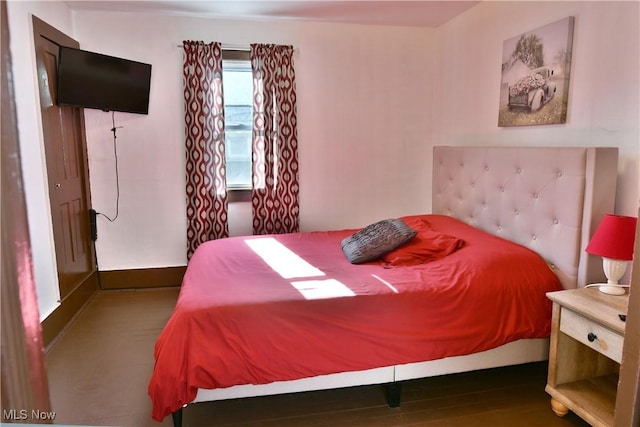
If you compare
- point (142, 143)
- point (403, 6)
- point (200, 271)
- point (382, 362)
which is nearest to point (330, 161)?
point (403, 6)

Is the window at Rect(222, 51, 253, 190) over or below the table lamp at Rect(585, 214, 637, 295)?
over

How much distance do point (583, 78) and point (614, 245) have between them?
101 cm

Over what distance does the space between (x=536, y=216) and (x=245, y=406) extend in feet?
6.46

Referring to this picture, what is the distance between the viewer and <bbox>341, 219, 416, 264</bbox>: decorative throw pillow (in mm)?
2650

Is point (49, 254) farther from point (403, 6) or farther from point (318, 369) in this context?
point (403, 6)

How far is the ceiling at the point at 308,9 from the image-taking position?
10.9ft

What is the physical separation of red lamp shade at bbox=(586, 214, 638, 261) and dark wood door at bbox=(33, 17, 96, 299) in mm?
3371

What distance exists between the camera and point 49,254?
2975 mm

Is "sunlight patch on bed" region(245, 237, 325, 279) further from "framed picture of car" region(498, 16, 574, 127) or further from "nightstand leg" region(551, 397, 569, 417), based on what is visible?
"framed picture of car" region(498, 16, 574, 127)

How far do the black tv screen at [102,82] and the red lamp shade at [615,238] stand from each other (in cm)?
Result: 342

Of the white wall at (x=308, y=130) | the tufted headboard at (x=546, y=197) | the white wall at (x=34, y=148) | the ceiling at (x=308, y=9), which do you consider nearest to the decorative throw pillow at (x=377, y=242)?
the tufted headboard at (x=546, y=197)

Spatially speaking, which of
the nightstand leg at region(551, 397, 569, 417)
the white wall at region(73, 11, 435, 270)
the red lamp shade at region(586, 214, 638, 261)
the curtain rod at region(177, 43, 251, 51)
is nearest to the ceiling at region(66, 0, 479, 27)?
the white wall at region(73, 11, 435, 270)

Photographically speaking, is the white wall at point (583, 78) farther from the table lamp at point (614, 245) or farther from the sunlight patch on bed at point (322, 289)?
the sunlight patch on bed at point (322, 289)

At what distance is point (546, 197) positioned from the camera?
2.44 meters
